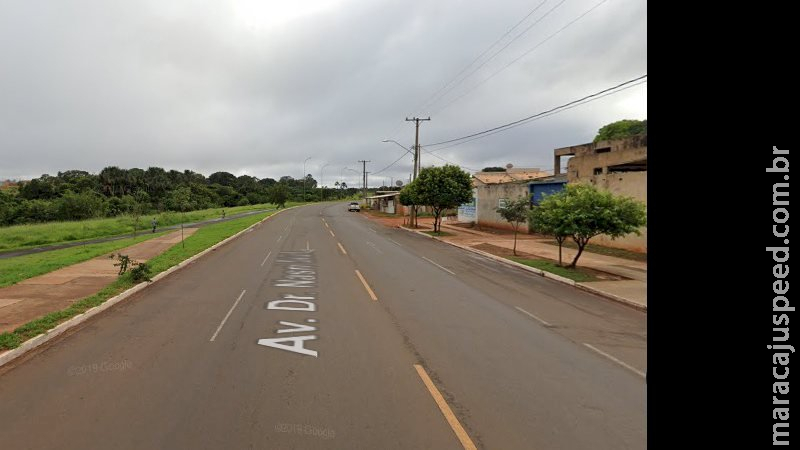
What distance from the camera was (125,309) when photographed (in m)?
10.2

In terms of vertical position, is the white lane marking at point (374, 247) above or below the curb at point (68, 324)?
above

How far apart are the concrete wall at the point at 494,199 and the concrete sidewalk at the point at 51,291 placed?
85.6 feet

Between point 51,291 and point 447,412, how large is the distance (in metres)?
12.4

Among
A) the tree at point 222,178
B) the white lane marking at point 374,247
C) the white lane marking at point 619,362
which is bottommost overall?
the white lane marking at point 619,362

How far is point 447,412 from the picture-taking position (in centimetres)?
Answer: 512

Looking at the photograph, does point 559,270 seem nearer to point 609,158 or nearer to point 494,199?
point 609,158

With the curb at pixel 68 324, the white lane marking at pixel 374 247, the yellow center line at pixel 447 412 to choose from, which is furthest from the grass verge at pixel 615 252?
the curb at pixel 68 324

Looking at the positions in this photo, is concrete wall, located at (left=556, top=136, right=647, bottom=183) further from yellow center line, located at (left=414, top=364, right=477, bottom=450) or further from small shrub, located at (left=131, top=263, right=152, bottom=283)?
yellow center line, located at (left=414, top=364, right=477, bottom=450)

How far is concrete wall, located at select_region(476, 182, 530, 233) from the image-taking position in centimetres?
3303

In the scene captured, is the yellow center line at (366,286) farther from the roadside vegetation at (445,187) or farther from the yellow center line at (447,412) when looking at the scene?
the roadside vegetation at (445,187)

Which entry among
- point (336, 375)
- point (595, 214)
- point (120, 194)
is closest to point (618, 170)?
point (595, 214)

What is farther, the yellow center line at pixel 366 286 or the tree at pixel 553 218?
the tree at pixel 553 218

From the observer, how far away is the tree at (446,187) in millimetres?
33062

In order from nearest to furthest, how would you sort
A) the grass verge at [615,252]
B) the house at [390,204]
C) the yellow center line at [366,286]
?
1. the yellow center line at [366,286]
2. the grass verge at [615,252]
3. the house at [390,204]
